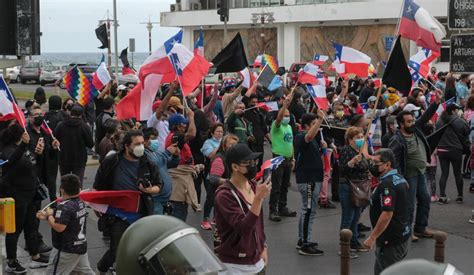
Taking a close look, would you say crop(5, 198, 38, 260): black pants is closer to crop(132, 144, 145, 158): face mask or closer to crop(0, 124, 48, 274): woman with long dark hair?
crop(0, 124, 48, 274): woman with long dark hair

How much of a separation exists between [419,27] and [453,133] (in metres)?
2.52

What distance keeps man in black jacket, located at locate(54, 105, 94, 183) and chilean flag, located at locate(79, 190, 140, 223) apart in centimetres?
365

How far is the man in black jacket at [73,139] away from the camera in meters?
11.4

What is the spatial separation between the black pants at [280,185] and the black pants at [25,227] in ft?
12.7

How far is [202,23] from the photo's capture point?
59594 millimetres

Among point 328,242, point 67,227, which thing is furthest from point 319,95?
point 67,227

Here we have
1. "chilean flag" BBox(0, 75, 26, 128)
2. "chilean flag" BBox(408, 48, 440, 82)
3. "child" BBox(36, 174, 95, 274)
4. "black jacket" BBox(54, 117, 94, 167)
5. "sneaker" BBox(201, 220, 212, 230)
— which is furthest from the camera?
"chilean flag" BBox(408, 48, 440, 82)

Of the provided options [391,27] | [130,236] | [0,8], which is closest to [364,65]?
[0,8]

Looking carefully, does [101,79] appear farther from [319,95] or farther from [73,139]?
[73,139]

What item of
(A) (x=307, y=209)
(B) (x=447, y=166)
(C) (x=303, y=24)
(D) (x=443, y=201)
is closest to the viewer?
(A) (x=307, y=209)

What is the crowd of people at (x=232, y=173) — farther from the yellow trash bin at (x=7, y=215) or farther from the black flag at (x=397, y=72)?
the yellow trash bin at (x=7, y=215)

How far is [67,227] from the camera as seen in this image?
7594mm

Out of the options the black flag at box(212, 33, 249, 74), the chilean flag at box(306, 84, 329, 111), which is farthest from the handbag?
the black flag at box(212, 33, 249, 74)

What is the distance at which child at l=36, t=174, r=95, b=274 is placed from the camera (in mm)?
7574
